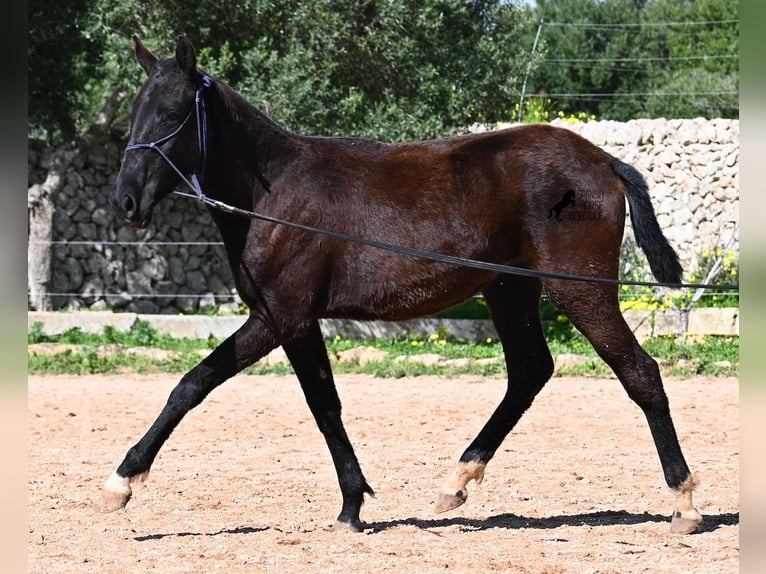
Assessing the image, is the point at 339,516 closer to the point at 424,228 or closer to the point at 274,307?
the point at 274,307

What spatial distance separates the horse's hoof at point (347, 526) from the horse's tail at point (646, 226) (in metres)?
1.85

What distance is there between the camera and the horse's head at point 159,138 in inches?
174

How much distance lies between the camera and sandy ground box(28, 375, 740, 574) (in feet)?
13.5

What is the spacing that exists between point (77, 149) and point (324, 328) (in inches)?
186

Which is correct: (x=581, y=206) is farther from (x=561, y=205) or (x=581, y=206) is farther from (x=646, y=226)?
(x=646, y=226)

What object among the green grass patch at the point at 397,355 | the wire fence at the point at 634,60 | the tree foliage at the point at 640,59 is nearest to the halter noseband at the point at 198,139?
the green grass patch at the point at 397,355

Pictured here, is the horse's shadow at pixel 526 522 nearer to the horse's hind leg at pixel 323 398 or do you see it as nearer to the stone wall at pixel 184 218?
the horse's hind leg at pixel 323 398

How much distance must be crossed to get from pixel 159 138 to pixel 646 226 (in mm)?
2334

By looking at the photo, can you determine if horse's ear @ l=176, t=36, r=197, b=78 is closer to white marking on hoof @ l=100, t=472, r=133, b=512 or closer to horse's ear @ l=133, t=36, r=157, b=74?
horse's ear @ l=133, t=36, r=157, b=74

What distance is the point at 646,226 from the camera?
15.8 ft

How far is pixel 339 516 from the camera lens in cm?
471

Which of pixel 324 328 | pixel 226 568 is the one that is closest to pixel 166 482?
pixel 226 568

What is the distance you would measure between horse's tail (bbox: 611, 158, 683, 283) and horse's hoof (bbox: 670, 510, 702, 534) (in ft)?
3.57

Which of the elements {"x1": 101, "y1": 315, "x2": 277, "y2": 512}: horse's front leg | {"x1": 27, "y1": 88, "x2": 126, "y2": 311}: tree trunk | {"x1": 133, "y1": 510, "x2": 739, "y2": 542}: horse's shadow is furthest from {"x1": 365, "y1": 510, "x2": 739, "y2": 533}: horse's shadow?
{"x1": 27, "y1": 88, "x2": 126, "y2": 311}: tree trunk
